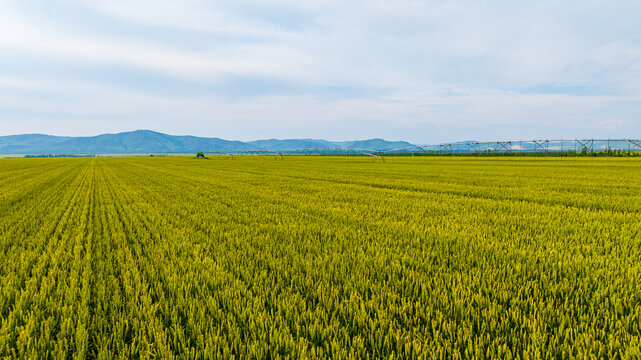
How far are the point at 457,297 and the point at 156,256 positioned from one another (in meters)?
3.89

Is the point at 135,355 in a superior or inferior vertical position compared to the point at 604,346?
inferior

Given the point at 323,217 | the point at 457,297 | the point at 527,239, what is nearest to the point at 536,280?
the point at 457,297

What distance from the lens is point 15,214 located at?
301 inches

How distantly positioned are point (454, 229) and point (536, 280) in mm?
2294

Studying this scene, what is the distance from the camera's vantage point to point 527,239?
4.68 metres

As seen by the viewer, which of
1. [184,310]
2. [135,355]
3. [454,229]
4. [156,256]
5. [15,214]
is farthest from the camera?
[15,214]

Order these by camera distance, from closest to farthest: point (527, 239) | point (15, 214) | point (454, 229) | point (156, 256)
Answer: point (156, 256)
point (527, 239)
point (454, 229)
point (15, 214)

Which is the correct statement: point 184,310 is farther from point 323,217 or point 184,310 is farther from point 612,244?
point 612,244

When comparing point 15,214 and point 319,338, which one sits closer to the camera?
point 319,338

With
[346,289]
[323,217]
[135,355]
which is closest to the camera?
[135,355]

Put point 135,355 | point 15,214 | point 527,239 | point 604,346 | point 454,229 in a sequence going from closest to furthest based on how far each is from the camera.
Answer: point 604,346, point 135,355, point 527,239, point 454,229, point 15,214

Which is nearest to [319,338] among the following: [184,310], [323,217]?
[184,310]

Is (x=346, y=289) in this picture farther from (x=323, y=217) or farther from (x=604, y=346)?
(x=323, y=217)

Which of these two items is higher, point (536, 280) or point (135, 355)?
point (536, 280)
